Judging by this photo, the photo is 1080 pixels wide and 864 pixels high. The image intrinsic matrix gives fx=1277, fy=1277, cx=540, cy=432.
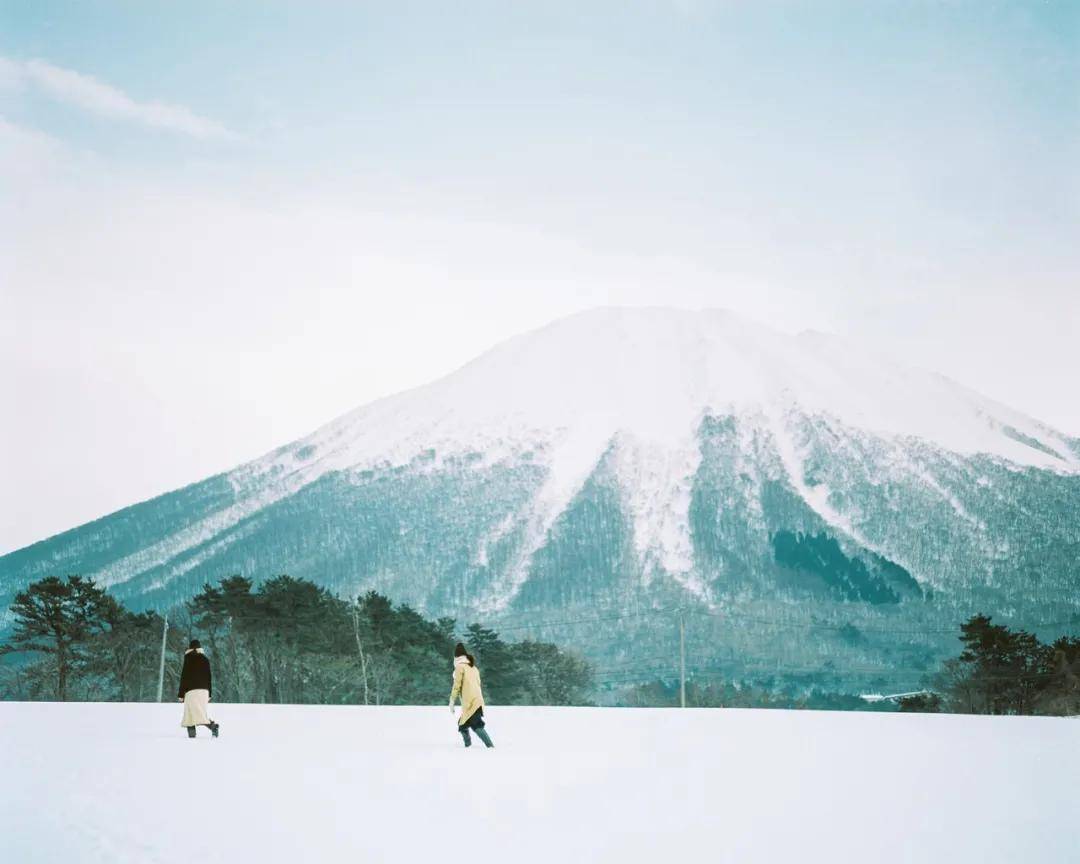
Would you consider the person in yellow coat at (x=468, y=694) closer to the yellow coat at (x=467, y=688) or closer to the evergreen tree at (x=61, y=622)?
the yellow coat at (x=467, y=688)

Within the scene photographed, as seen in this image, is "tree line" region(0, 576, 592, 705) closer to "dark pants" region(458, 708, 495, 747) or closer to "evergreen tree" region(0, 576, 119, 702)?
"evergreen tree" region(0, 576, 119, 702)

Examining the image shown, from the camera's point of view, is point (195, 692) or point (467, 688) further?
point (195, 692)

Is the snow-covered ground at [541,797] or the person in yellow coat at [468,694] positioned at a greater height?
the person in yellow coat at [468,694]

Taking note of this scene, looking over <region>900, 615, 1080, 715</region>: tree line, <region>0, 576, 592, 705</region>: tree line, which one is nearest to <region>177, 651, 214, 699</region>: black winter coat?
<region>0, 576, 592, 705</region>: tree line

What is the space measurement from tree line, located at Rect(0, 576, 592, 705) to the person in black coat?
42.9 meters

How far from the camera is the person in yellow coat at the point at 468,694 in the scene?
59.1ft

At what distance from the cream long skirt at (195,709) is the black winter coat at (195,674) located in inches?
3.1

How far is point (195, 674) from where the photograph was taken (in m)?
20.4

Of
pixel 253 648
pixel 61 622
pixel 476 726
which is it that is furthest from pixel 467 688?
pixel 253 648

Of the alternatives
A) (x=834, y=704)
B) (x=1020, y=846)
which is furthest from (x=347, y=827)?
(x=834, y=704)

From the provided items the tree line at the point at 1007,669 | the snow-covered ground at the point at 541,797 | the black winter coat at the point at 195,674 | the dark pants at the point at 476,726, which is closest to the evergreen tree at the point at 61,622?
the snow-covered ground at the point at 541,797

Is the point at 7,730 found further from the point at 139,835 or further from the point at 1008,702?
the point at 1008,702

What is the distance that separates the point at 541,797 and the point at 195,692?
9701 millimetres

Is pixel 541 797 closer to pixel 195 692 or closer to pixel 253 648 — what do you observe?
pixel 195 692
